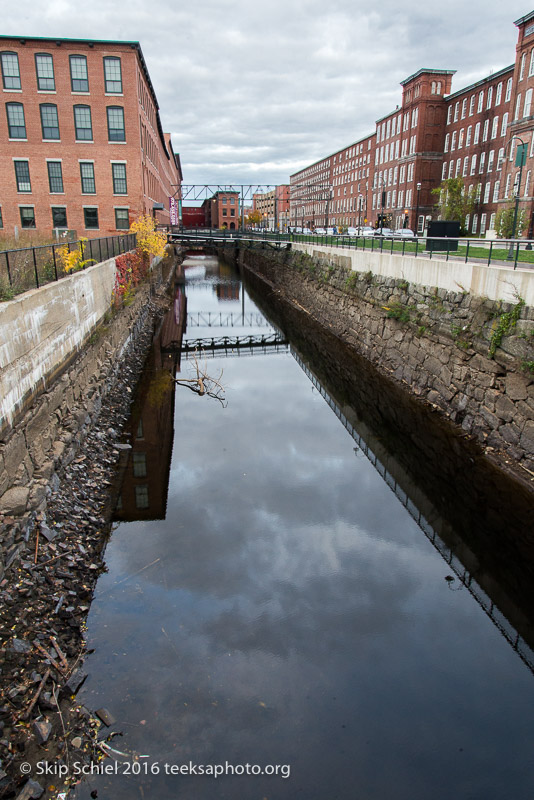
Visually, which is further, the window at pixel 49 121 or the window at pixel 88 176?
the window at pixel 88 176

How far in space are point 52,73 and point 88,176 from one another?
266 inches

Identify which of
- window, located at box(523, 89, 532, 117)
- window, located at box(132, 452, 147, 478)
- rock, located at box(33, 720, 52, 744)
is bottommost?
window, located at box(132, 452, 147, 478)

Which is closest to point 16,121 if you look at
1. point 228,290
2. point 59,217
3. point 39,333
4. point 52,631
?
point 59,217

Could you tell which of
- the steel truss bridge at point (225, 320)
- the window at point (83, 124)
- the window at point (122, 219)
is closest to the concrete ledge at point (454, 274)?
the steel truss bridge at point (225, 320)

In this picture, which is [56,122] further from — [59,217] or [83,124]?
[59,217]

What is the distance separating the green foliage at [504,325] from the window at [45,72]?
36.7 meters

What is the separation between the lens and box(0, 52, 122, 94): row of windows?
35250mm

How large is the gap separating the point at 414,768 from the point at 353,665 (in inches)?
57.5

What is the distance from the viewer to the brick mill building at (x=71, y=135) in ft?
116

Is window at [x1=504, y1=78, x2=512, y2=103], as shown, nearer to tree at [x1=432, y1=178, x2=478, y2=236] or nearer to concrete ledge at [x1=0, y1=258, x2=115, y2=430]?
tree at [x1=432, y1=178, x2=478, y2=236]

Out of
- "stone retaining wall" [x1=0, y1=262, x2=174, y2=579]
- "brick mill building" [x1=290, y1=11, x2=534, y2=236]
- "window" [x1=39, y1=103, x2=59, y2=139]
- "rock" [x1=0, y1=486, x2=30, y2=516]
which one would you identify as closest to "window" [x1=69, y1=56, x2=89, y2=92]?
"window" [x1=39, y1=103, x2=59, y2=139]

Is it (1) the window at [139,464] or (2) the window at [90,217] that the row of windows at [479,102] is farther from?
(1) the window at [139,464]

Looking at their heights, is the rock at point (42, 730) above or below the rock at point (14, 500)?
below

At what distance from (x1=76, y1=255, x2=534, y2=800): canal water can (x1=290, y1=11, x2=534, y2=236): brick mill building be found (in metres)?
37.5
